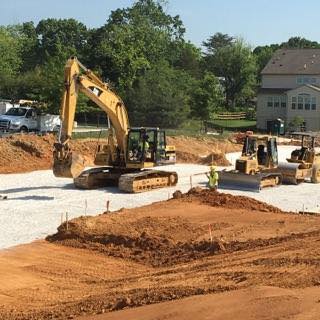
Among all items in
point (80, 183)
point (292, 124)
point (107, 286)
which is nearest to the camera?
point (107, 286)

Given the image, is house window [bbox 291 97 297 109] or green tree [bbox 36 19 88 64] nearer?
house window [bbox 291 97 297 109]

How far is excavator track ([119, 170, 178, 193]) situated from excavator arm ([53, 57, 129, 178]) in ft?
6.38

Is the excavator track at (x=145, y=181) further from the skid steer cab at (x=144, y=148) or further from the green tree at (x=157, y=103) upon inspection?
the green tree at (x=157, y=103)

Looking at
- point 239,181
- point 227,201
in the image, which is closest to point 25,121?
point 239,181

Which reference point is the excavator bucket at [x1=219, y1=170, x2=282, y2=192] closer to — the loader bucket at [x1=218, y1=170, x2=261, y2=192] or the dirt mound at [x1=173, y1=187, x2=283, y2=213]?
the loader bucket at [x1=218, y1=170, x2=261, y2=192]

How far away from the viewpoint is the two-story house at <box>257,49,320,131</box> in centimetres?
6656

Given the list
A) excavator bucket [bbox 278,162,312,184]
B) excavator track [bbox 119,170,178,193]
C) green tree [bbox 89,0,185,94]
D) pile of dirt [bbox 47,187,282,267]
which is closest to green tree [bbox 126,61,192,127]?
green tree [bbox 89,0,185,94]

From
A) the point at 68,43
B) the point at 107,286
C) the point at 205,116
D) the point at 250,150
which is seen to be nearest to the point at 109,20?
the point at 68,43

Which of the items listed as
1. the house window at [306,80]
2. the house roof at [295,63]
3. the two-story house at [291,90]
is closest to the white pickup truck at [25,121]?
the two-story house at [291,90]

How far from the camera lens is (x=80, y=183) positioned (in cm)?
2377

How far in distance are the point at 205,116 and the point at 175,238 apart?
52079 mm

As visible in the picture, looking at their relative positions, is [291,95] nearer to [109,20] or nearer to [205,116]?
[205,116]

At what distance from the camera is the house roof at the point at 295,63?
2803 inches

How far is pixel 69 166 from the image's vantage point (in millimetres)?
21281
